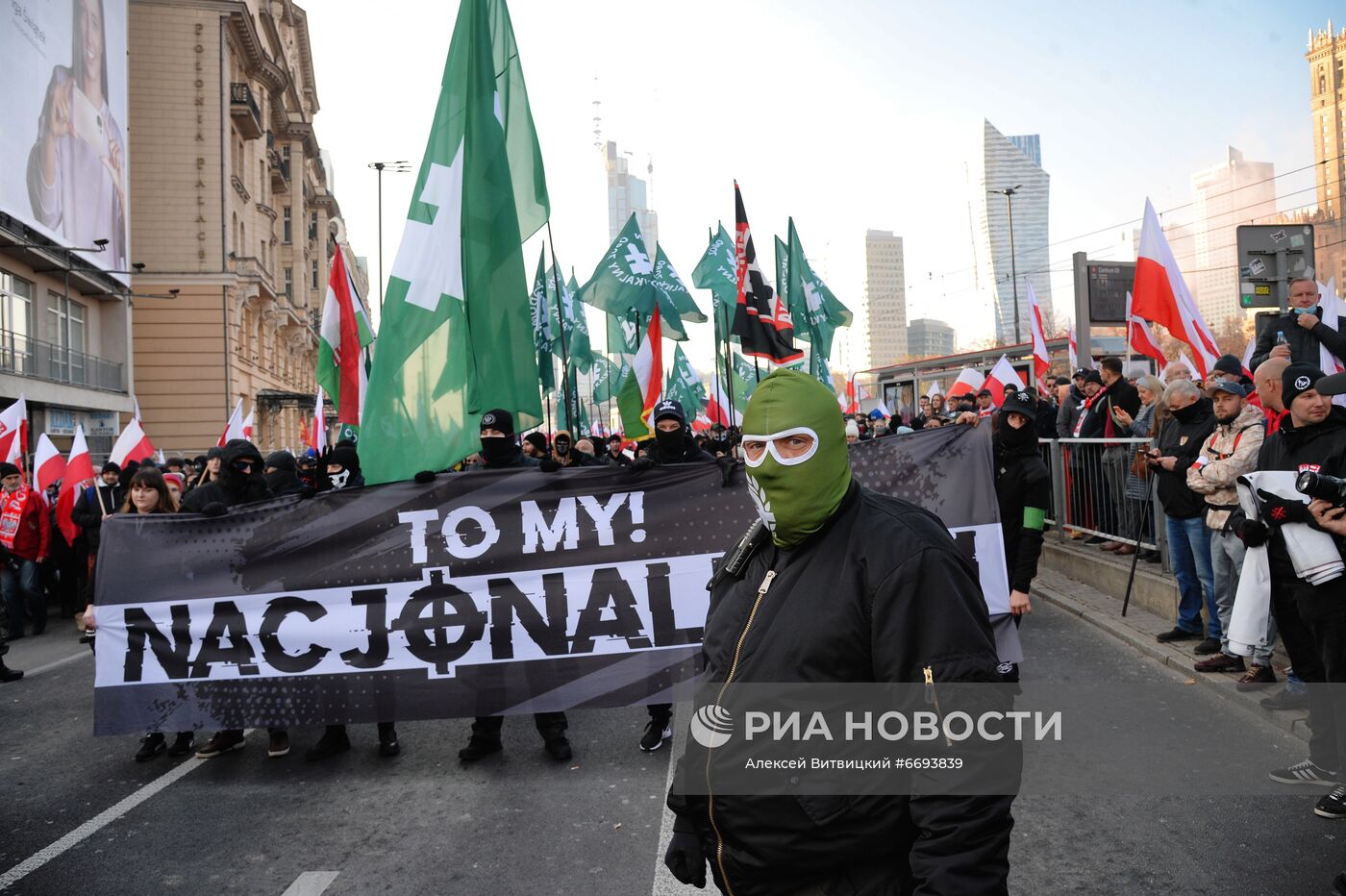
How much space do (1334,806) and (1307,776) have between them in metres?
0.38

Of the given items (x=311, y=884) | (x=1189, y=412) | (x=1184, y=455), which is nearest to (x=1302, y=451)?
(x=1184, y=455)

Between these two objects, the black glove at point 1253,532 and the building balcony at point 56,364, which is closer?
the black glove at point 1253,532

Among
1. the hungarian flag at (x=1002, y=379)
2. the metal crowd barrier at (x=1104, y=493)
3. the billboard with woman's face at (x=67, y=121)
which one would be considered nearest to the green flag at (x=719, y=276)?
the hungarian flag at (x=1002, y=379)

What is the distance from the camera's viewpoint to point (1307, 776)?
4512 millimetres

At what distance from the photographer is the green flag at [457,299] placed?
548 centimetres

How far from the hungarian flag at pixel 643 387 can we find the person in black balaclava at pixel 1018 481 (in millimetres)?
7062

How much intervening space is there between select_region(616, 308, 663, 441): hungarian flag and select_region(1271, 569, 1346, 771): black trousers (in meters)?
8.37

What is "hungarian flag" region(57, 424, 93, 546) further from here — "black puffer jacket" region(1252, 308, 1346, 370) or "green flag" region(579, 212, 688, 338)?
"black puffer jacket" region(1252, 308, 1346, 370)

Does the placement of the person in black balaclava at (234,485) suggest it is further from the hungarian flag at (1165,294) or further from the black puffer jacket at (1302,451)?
the hungarian flag at (1165,294)

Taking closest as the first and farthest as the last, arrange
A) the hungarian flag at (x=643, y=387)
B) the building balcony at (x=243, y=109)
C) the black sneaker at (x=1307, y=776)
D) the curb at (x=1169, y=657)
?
the black sneaker at (x=1307, y=776), the curb at (x=1169, y=657), the hungarian flag at (x=643, y=387), the building balcony at (x=243, y=109)

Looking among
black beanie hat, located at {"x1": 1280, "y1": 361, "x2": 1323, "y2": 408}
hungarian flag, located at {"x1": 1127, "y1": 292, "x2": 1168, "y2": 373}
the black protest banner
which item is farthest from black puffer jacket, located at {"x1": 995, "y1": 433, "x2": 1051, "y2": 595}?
hungarian flag, located at {"x1": 1127, "y1": 292, "x2": 1168, "y2": 373}

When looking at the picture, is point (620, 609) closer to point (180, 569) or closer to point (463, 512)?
point (463, 512)

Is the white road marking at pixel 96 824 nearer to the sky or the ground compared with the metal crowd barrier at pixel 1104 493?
nearer to the ground

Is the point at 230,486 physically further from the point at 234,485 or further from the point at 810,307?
the point at 810,307
